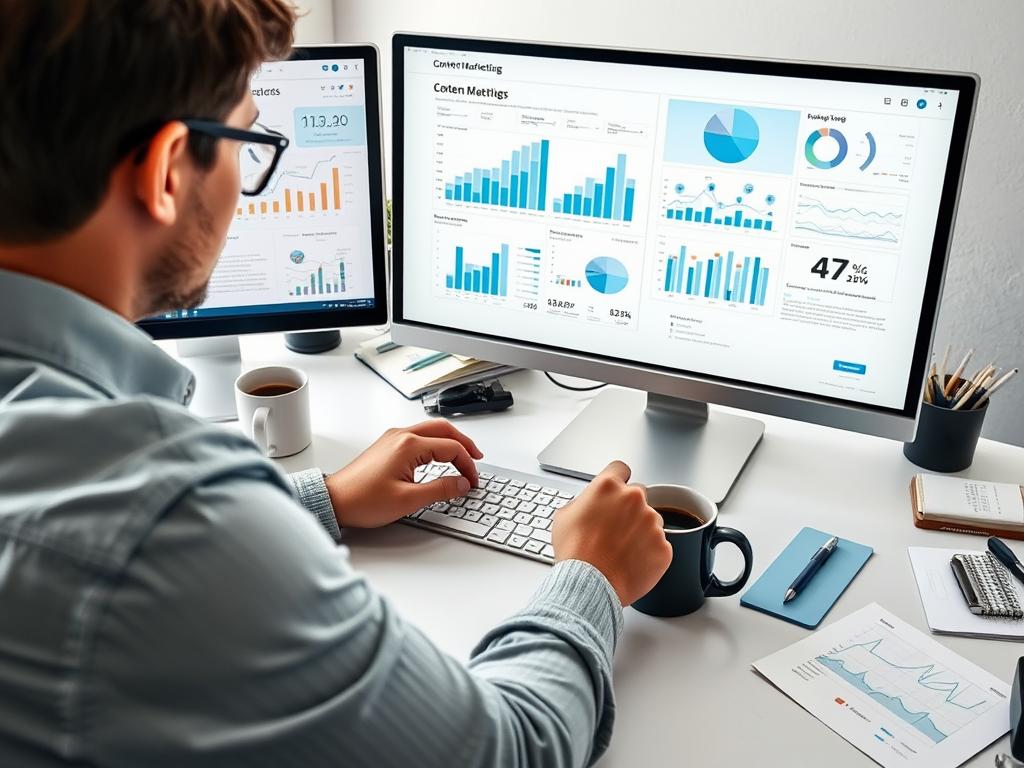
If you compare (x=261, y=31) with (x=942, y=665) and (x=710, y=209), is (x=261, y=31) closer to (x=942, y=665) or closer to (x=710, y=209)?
(x=710, y=209)

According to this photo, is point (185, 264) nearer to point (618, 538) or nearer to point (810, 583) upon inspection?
point (618, 538)

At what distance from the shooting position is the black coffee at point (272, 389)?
1252mm

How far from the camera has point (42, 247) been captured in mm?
645

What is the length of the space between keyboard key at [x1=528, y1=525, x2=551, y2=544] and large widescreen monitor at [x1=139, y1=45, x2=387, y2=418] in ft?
1.45

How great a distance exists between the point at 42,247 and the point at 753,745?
0.66m

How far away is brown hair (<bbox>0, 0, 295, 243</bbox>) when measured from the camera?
0.56 meters

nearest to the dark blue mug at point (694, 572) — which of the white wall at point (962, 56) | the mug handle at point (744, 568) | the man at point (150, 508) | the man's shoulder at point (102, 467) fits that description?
the mug handle at point (744, 568)

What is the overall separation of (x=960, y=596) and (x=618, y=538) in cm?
36

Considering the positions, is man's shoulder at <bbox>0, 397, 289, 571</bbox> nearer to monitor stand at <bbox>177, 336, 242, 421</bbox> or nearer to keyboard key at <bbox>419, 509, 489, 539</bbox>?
keyboard key at <bbox>419, 509, 489, 539</bbox>

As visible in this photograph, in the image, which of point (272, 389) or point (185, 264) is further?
point (272, 389)

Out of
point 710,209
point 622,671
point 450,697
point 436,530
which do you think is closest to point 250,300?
point 436,530

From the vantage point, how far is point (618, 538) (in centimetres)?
92

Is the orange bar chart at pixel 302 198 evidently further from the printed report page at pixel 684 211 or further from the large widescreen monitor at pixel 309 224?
the printed report page at pixel 684 211

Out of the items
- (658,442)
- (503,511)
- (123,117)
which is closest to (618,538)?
(503,511)
